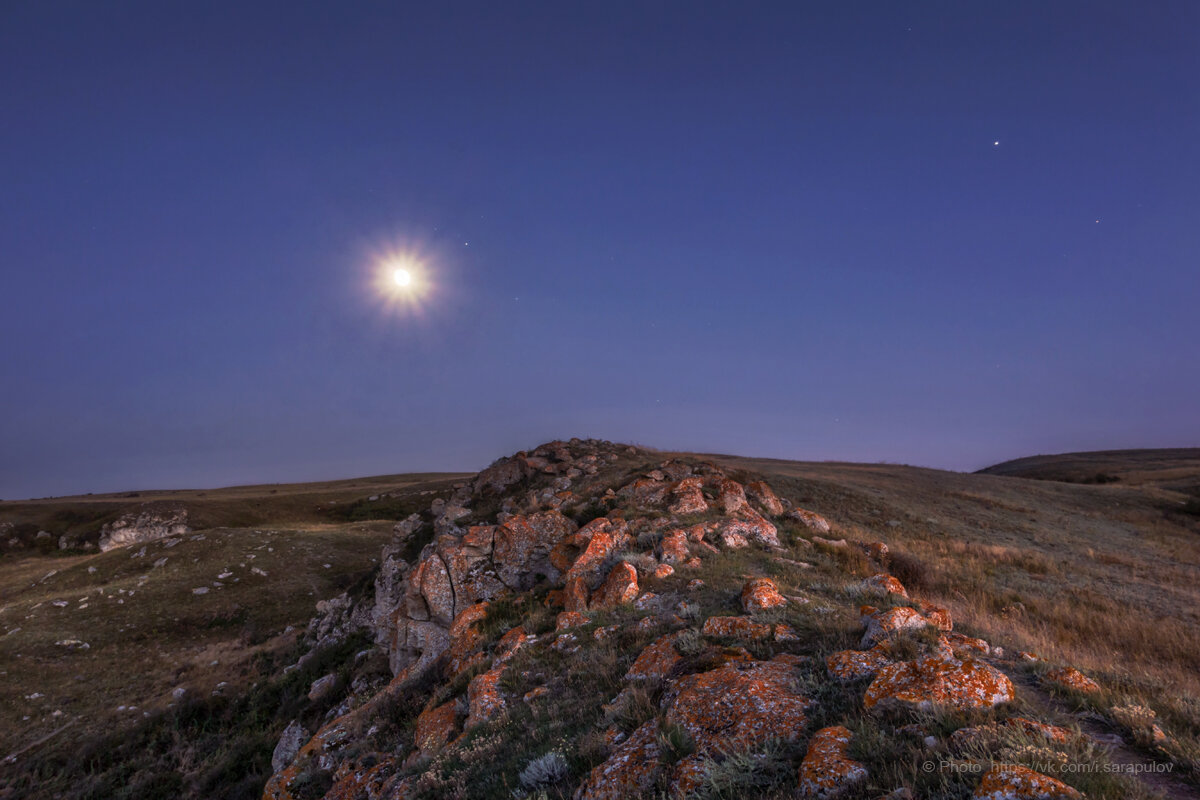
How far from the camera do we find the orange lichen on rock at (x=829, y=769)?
3646 millimetres

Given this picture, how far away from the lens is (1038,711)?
4.53 m

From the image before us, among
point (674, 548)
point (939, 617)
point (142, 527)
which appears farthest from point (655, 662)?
point (142, 527)

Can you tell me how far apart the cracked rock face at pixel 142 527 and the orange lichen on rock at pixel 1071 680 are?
2255 inches

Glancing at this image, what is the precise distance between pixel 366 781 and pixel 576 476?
15.6 m

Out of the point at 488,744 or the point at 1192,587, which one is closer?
the point at 488,744

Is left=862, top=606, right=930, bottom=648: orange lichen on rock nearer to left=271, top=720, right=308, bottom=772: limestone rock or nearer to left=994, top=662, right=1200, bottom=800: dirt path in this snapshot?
left=994, top=662, right=1200, bottom=800: dirt path

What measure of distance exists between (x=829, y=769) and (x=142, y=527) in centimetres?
6095

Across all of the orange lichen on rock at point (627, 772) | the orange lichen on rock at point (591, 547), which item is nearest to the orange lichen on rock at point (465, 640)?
the orange lichen on rock at point (591, 547)

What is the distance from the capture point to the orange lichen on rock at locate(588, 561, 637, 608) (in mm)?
10195

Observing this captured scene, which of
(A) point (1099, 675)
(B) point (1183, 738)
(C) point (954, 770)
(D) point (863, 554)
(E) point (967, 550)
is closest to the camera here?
(C) point (954, 770)

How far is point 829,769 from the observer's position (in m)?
3.78

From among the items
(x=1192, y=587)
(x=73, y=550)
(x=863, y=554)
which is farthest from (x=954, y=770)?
(x=73, y=550)

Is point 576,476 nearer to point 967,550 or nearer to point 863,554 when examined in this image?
point 863,554

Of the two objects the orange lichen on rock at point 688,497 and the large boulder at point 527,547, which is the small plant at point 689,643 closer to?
the large boulder at point 527,547
